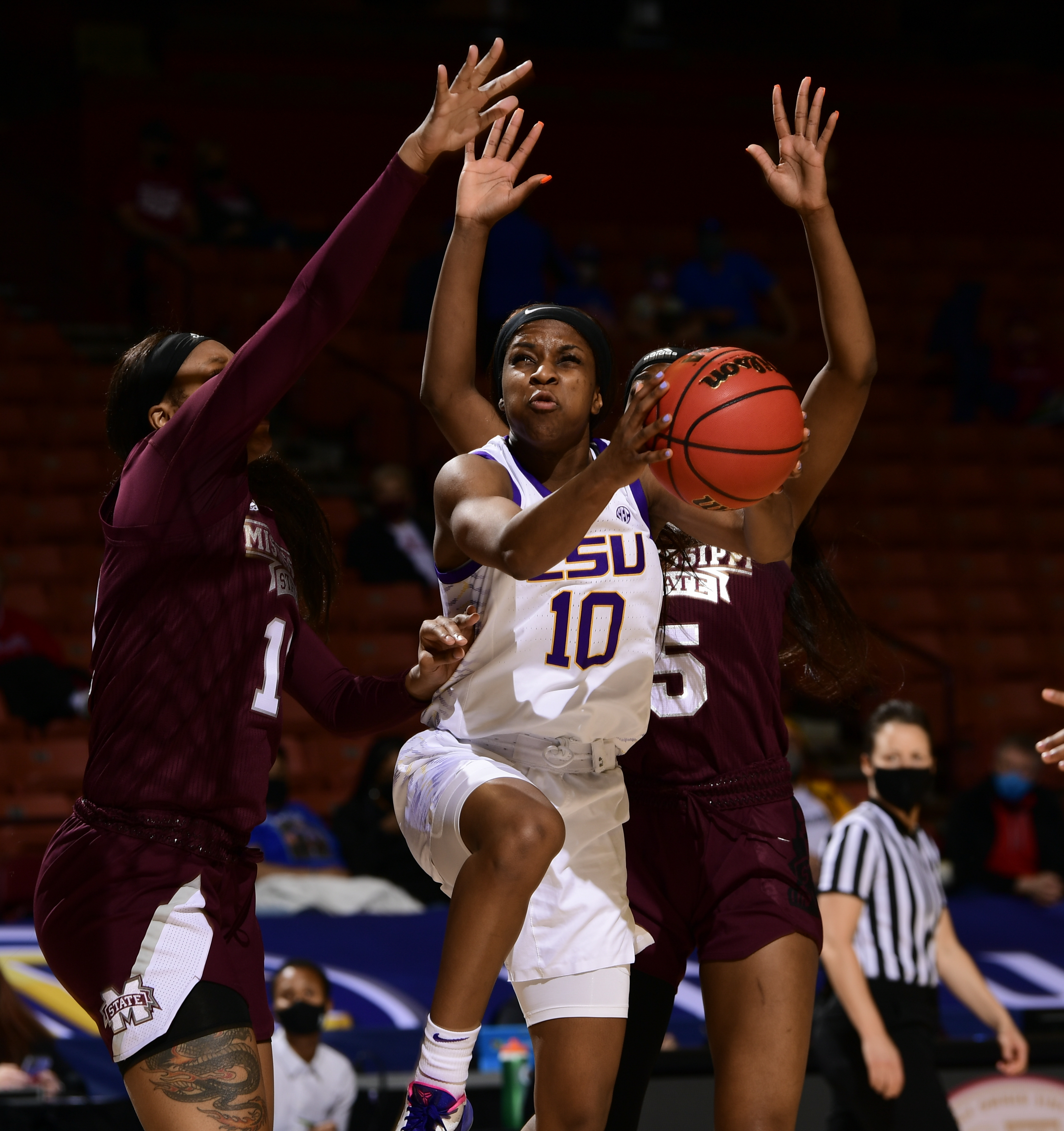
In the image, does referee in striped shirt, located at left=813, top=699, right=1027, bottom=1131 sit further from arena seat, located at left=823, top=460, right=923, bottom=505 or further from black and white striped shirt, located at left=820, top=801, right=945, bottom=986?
arena seat, located at left=823, top=460, right=923, bottom=505

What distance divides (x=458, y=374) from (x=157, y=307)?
7.94 meters

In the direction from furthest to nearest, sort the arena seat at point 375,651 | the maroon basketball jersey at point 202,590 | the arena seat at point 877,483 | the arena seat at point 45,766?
1. the arena seat at point 877,483
2. the arena seat at point 375,651
3. the arena seat at point 45,766
4. the maroon basketball jersey at point 202,590

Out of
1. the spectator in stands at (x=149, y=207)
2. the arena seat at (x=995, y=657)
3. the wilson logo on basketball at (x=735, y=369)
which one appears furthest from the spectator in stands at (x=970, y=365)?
the wilson logo on basketball at (x=735, y=369)

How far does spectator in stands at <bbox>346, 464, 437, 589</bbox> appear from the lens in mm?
9703

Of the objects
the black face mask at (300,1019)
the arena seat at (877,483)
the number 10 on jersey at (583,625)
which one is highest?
the arena seat at (877,483)

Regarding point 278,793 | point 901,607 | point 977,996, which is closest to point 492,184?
point 977,996

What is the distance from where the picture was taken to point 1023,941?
7.14m

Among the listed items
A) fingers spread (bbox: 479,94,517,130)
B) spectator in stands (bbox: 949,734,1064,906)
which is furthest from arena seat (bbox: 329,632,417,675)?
fingers spread (bbox: 479,94,517,130)

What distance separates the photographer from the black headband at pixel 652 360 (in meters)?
3.67

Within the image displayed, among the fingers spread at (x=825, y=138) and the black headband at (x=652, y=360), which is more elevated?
the fingers spread at (x=825, y=138)

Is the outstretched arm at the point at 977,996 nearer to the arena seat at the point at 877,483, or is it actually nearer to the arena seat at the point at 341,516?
the arena seat at the point at 341,516

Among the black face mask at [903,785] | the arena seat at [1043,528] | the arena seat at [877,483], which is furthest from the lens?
the arena seat at [1043,528]

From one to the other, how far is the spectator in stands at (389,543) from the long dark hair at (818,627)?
5825 millimetres

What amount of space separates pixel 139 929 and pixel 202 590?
1.96 ft
